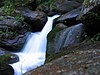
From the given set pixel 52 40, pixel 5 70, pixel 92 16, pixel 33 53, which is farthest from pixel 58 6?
pixel 5 70

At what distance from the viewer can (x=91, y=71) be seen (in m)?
3.34

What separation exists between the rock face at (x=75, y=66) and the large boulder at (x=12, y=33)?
7327mm

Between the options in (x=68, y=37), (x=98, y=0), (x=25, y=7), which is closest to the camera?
(x=98, y=0)

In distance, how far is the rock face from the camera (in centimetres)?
338

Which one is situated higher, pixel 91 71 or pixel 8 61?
pixel 91 71

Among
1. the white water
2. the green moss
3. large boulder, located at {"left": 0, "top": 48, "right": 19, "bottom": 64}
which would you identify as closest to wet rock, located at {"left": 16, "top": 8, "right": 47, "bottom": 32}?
the white water

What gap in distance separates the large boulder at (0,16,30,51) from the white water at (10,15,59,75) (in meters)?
0.32

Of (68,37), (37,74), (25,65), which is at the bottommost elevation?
(25,65)

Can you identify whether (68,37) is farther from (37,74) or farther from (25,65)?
(37,74)

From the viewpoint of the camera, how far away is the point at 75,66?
3.54 m

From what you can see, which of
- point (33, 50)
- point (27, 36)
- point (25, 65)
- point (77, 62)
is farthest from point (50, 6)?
point (77, 62)

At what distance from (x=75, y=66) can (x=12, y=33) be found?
27.6ft

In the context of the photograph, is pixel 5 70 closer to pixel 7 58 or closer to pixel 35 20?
pixel 7 58

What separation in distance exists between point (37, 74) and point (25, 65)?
20.5 ft
